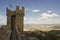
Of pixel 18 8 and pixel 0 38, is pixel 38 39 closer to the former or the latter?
pixel 18 8

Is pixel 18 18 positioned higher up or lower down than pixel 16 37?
higher up

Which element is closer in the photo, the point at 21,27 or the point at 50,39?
the point at 50,39

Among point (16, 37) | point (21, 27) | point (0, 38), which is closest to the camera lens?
point (0, 38)

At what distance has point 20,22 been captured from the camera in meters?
23.2

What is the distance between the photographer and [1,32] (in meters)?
10.7

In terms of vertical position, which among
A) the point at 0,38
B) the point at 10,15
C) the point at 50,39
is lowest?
the point at 50,39

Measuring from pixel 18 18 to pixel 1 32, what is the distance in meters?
12.5

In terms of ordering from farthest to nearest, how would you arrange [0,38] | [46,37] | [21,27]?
[21,27] → [46,37] → [0,38]

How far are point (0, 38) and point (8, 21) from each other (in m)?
12.9

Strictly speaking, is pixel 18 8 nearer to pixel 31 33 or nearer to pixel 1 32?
pixel 31 33

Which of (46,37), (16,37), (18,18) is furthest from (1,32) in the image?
(18,18)

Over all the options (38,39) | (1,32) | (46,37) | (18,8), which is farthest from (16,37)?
(1,32)

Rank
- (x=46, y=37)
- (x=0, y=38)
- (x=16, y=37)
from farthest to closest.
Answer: (x=46, y=37), (x=16, y=37), (x=0, y=38)

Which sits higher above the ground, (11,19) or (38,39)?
(11,19)
